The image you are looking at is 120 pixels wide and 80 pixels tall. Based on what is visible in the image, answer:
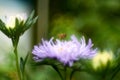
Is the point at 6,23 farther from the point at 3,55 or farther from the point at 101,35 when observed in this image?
the point at 101,35

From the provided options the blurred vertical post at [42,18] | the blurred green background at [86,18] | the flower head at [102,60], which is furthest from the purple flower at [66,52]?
the blurred vertical post at [42,18]

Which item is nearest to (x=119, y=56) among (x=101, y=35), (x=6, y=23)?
(x=6, y=23)

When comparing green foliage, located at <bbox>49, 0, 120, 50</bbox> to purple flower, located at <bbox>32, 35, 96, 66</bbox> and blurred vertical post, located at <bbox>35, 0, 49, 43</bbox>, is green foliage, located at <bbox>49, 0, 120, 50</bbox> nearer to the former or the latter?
blurred vertical post, located at <bbox>35, 0, 49, 43</bbox>

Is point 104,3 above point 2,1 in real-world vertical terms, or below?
below

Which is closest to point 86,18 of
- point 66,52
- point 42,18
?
point 42,18

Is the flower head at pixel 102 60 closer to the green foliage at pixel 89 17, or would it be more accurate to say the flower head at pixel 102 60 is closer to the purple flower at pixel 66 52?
the purple flower at pixel 66 52

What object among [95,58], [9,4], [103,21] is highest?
[9,4]

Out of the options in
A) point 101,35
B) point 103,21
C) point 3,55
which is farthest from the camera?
point 103,21

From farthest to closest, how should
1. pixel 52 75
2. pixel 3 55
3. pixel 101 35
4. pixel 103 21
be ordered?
pixel 103 21 → pixel 101 35 → pixel 3 55 → pixel 52 75

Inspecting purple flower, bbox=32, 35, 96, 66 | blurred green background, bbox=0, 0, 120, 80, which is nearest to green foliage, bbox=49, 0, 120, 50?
blurred green background, bbox=0, 0, 120, 80
